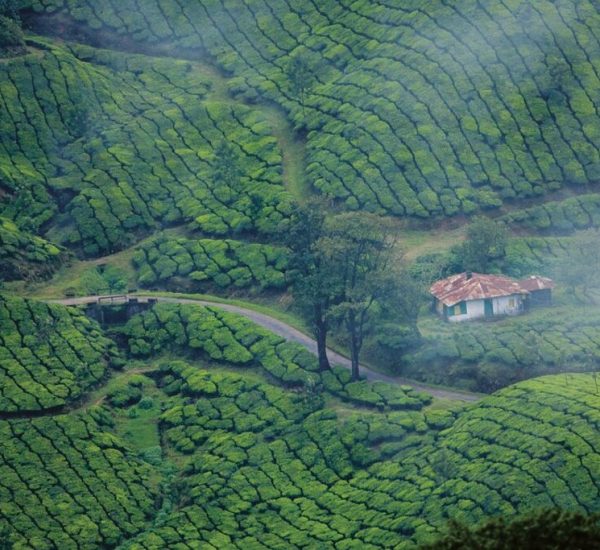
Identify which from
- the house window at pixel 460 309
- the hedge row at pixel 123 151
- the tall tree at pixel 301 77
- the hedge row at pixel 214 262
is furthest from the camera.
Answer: the tall tree at pixel 301 77

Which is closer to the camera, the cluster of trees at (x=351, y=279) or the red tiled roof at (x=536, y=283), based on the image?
the cluster of trees at (x=351, y=279)

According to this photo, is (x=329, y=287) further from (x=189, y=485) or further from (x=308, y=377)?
(x=189, y=485)

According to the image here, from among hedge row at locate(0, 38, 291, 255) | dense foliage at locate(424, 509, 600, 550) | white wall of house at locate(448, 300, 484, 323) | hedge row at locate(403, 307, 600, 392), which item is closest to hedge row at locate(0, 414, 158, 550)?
hedge row at locate(403, 307, 600, 392)

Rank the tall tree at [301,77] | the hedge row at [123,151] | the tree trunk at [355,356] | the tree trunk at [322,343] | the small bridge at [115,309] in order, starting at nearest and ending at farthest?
the tree trunk at [355,356] → the tree trunk at [322,343] → the small bridge at [115,309] → the hedge row at [123,151] → the tall tree at [301,77]

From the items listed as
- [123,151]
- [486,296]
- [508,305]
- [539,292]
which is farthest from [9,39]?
[539,292]

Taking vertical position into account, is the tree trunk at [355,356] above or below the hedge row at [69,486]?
above

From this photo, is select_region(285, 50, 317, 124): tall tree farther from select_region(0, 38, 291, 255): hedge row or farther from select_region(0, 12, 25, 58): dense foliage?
select_region(0, 12, 25, 58): dense foliage

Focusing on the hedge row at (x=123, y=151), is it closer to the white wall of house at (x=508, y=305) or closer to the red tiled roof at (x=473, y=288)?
the red tiled roof at (x=473, y=288)

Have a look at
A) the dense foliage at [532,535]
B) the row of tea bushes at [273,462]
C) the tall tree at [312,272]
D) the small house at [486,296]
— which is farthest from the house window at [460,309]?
the dense foliage at [532,535]
